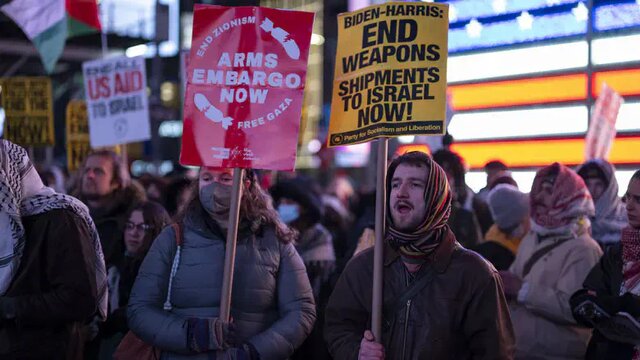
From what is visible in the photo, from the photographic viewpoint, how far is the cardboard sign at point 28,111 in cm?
1248

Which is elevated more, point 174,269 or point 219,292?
point 174,269

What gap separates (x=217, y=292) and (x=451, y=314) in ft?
4.57

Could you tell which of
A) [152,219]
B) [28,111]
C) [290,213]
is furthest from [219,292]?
[28,111]

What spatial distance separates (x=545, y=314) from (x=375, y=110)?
1.71 m

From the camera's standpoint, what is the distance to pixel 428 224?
4.09m

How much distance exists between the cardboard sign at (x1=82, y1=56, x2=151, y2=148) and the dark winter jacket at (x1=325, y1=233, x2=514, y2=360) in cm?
704

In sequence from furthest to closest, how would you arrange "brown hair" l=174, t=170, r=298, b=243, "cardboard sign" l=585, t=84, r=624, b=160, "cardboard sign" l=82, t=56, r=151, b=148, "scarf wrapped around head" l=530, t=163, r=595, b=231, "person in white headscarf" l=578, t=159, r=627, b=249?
"cardboard sign" l=82, t=56, r=151, b=148 → "cardboard sign" l=585, t=84, r=624, b=160 → "person in white headscarf" l=578, t=159, r=627, b=249 → "scarf wrapped around head" l=530, t=163, r=595, b=231 → "brown hair" l=174, t=170, r=298, b=243

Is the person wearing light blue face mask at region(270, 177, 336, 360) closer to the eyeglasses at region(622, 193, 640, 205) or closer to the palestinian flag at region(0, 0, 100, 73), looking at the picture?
the eyeglasses at region(622, 193, 640, 205)

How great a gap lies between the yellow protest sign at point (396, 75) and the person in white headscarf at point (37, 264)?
1.37m

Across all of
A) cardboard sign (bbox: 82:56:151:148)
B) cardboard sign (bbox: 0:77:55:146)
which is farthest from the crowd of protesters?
cardboard sign (bbox: 0:77:55:146)

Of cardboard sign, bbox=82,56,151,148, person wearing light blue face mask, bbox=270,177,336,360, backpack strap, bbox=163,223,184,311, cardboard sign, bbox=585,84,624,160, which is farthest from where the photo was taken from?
cardboard sign, bbox=82,56,151,148

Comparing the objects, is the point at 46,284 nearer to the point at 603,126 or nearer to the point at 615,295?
the point at 615,295

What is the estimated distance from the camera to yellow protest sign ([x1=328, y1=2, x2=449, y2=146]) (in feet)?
15.4

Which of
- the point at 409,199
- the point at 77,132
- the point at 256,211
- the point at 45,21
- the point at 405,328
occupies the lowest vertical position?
the point at 405,328
